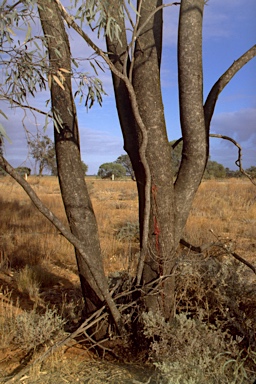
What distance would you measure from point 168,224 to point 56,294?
2.75m

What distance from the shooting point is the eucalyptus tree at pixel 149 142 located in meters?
3.98

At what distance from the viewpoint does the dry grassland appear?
4688 millimetres

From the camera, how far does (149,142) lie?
3971 mm

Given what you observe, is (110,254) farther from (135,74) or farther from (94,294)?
(135,74)

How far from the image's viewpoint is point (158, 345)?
359 centimetres

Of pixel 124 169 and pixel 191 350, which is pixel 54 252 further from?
pixel 124 169

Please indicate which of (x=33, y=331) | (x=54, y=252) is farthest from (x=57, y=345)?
(x=54, y=252)

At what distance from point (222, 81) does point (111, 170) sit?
5074 centimetres

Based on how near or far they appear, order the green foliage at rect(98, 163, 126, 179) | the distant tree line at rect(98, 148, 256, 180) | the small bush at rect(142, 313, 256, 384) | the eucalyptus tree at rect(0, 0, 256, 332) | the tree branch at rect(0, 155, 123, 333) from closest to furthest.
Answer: the small bush at rect(142, 313, 256, 384) → the tree branch at rect(0, 155, 123, 333) → the eucalyptus tree at rect(0, 0, 256, 332) → the distant tree line at rect(98, 148, 256, 180) → the green foliage at rect(98, 163, 126, 179)

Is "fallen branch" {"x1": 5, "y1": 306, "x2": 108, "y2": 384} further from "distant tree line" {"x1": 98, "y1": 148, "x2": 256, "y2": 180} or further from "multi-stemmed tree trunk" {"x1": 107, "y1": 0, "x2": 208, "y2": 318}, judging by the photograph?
"distant tree line" {"x1": 98, "y1": 148, "x2": 256, "y2": 180}

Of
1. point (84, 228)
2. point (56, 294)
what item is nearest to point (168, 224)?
point (84, 228)

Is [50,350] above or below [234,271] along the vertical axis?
below

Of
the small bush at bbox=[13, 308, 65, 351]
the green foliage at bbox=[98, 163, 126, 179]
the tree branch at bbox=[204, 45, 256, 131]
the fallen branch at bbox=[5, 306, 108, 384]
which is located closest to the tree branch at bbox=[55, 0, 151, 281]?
the fallen branch at bbox=[5, 306, 108, 384]

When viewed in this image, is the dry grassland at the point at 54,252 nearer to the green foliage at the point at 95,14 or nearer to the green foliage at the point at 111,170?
the green foliage at the point at 95,14
